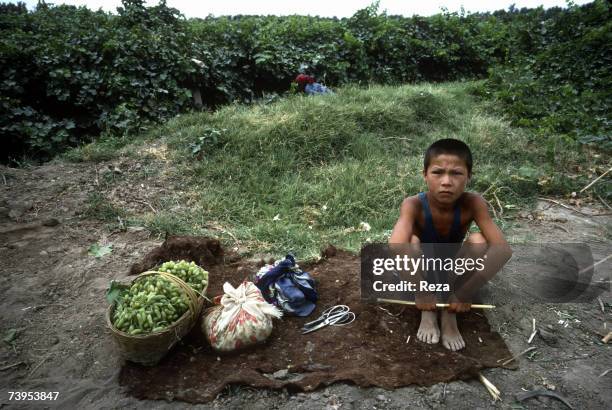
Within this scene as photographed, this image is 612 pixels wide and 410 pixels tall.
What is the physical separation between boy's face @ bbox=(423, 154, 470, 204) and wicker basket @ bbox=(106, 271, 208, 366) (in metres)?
1.73

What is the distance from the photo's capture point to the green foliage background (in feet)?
20.2

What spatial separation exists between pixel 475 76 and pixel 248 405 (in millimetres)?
11328

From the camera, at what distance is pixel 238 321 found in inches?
94.3

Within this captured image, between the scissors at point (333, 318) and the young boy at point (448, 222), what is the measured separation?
0.49 meters

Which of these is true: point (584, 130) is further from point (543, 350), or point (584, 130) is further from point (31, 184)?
point (31, 184)

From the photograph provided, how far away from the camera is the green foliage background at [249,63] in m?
6.14

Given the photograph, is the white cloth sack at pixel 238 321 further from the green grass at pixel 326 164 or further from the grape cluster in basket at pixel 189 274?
the green grass at pixel 326 164

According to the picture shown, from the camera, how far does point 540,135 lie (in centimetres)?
613

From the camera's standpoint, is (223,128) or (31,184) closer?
(31,184)

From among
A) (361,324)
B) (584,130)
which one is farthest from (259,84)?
(361,324)

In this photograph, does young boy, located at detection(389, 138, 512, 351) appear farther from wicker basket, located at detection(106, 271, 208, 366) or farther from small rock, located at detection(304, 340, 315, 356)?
wicker basket, located at detection(106, 271, 208, 366)

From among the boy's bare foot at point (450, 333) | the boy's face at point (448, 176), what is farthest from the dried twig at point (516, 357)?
the boy's face at point (448, 176)

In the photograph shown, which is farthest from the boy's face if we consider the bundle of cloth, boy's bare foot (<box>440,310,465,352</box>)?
the bundle of cloth

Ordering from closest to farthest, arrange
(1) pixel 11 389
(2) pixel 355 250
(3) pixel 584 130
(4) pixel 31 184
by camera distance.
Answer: (1) pixel 11 389
(2) pixel 355 250
(4) pixel 31 184
(3) pixel 584 130
